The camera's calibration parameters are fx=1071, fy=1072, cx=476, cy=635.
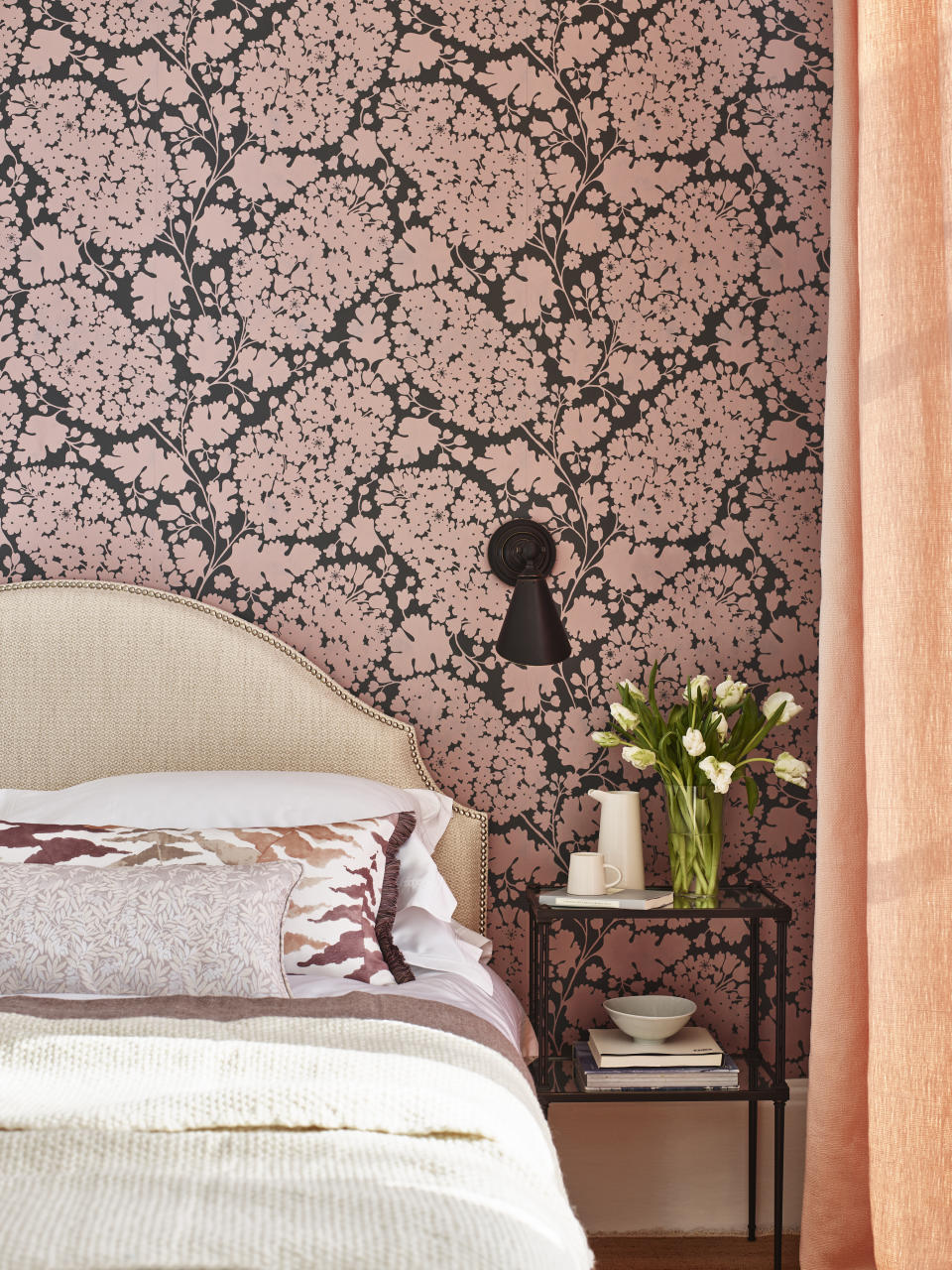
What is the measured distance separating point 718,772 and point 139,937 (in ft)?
3.89

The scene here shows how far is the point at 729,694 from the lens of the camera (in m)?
2.32

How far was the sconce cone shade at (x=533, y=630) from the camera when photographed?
233cm

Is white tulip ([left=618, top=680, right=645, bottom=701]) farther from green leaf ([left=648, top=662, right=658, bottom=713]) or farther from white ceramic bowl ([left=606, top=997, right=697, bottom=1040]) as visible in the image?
white ceramic bowl ([left=606, top=997, right=697, bottom=1040])

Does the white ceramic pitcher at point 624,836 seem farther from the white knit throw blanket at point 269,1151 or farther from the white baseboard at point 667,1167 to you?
the white knit throw blanket at point 269,1151

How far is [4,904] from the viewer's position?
168cm

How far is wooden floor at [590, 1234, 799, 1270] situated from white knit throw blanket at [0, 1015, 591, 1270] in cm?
110

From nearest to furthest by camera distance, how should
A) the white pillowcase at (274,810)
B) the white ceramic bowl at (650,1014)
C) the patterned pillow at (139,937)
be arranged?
the patterned pillow at (139,937), the white pillowcase at (274,810), the white ceramic bowl at (650,1014)

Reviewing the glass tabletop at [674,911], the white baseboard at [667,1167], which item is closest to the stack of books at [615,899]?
the glass tabletop at [674,911]

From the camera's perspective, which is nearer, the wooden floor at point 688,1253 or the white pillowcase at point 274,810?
the white pillowcase at point 274,810

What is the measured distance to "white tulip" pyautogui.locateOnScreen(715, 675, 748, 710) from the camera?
2.32m

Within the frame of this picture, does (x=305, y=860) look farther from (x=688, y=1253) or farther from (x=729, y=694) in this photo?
(x=688, y=1253)

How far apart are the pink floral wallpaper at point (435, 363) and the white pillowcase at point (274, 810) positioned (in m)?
0.35

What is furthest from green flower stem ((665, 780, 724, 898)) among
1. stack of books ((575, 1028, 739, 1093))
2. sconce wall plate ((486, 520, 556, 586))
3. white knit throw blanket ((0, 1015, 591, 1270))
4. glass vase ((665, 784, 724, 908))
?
white knit throw blanket ((0, 1015, 591, 1270))

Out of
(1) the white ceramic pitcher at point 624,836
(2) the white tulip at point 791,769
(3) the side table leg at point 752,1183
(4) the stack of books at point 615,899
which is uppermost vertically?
(2) the white tulip at point 791,769
